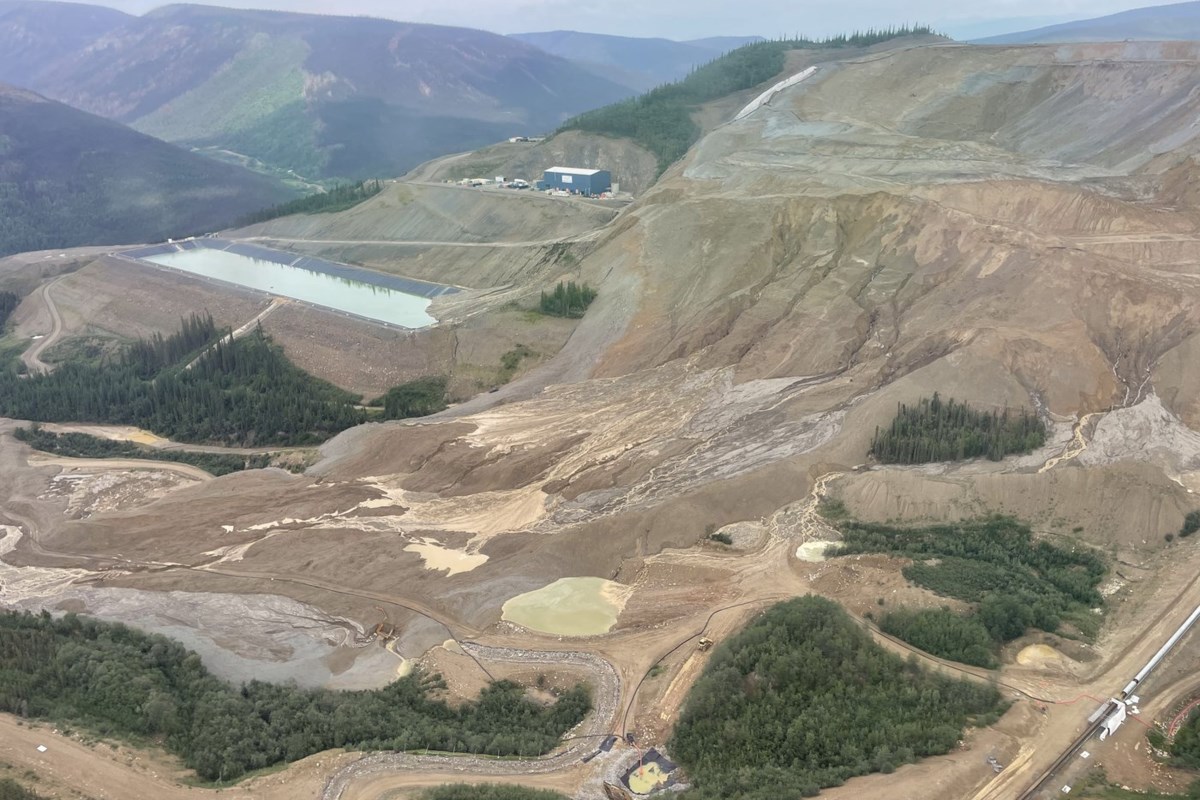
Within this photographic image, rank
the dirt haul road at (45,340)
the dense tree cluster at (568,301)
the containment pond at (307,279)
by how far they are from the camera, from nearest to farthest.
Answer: the dense tree cluster at (568,301) < the dirt haul road at (45,340) < the containment pond at (307,279)

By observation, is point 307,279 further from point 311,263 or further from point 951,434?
point 951,434

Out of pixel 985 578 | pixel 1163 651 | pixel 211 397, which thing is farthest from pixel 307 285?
pixel 1163 651

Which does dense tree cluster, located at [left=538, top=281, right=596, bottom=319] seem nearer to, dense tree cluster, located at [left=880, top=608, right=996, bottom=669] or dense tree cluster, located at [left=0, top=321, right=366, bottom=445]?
dense tree cluster, located at [left=0, top=321, right=366, bottom=445]

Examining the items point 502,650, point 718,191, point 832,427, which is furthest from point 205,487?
point 718,191

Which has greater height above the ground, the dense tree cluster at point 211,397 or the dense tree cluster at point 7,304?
the dense tree cluster at point 7,304

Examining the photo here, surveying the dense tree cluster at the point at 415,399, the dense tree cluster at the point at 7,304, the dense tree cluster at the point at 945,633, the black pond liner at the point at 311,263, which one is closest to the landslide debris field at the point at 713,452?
the dense tree cluster at the point at 945,633

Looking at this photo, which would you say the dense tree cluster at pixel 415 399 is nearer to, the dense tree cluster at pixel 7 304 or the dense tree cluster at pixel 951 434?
the dense tree cluster at pixel 951 434

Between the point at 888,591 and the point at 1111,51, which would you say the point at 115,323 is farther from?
the point at 1111,51
